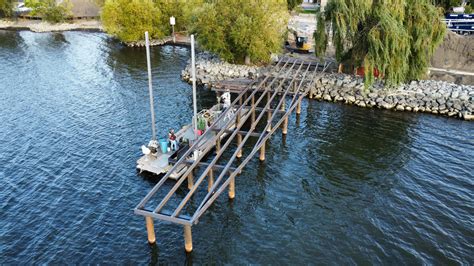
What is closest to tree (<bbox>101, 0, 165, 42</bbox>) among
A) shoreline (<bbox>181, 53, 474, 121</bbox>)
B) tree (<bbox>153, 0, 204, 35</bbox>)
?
tree (<bbox>153, 0, 204, 35</bbox>)

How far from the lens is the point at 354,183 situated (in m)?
27.7

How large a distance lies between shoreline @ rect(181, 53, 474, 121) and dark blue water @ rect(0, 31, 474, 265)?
128 cm

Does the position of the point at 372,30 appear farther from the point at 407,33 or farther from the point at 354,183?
the point at 354,183

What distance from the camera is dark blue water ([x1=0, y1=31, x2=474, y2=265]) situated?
21.4m

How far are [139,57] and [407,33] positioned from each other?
3733 centimetres

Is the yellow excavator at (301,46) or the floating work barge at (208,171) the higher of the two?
the yellow excavator at (301,46)

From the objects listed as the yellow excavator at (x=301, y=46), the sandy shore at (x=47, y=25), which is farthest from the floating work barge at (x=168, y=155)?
the sandy shore at (x=47, y=25)

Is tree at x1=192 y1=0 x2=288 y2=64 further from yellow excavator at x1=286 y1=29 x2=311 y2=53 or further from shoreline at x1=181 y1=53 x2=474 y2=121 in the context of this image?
yellow excavator at x1=286 y1=29 x2=311 y2=53

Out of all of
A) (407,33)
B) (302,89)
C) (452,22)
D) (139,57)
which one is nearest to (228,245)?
(302,89)

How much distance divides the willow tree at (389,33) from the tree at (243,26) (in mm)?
7491

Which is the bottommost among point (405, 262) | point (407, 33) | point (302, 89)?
point (405, 262)

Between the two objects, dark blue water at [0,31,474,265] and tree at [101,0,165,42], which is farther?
tree at [101,0,165,42]

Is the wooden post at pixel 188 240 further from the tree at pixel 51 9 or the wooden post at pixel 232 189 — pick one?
the tree at pixel 51 9

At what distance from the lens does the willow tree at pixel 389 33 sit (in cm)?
3747
